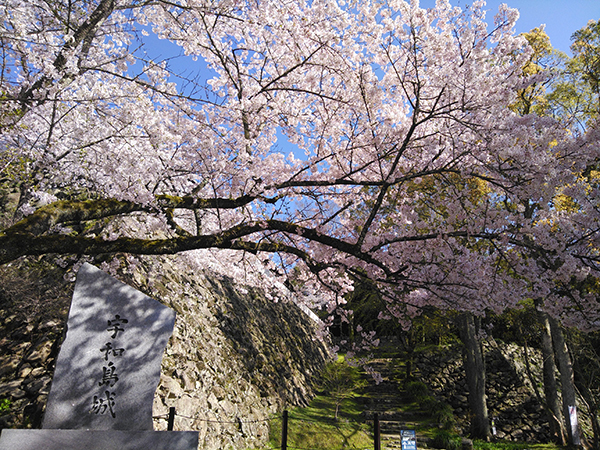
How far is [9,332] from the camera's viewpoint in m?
6.57

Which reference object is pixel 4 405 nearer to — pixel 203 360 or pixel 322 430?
pixel 203 360

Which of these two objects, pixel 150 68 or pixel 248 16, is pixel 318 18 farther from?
pixel 150 68

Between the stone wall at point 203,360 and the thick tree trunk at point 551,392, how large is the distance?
7.79m

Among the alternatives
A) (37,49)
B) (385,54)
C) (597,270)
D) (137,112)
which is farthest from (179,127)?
(597,270)

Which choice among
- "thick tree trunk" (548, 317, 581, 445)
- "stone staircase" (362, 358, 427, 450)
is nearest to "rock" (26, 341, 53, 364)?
"stone staircase" (362, 358, 427, 450)

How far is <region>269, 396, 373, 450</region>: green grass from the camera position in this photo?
31.6 feet

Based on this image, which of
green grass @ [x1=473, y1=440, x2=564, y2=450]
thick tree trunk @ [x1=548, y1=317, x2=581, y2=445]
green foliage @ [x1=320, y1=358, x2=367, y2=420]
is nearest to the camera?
thick tree trunk @ [x1=548, y1=317, x2=581, y2=445]

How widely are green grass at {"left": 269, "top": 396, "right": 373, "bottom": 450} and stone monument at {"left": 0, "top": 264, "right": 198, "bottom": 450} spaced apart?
5.39 m

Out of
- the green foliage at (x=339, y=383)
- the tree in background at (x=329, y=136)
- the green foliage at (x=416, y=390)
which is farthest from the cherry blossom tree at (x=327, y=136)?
the green foliage at (x=416, y=390)

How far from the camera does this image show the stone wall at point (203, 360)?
6078 mm

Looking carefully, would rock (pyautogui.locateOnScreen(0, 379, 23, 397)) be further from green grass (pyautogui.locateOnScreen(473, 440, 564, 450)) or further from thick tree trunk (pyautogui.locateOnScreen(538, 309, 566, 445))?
thick tree trunk (pyautogui.locateOnScreen(538, 309, 566, 445))

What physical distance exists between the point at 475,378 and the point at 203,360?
8.93m

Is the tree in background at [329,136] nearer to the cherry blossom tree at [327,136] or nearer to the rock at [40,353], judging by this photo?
the cherry blossom tree at [327,136]

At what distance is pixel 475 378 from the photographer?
11.8 metres
